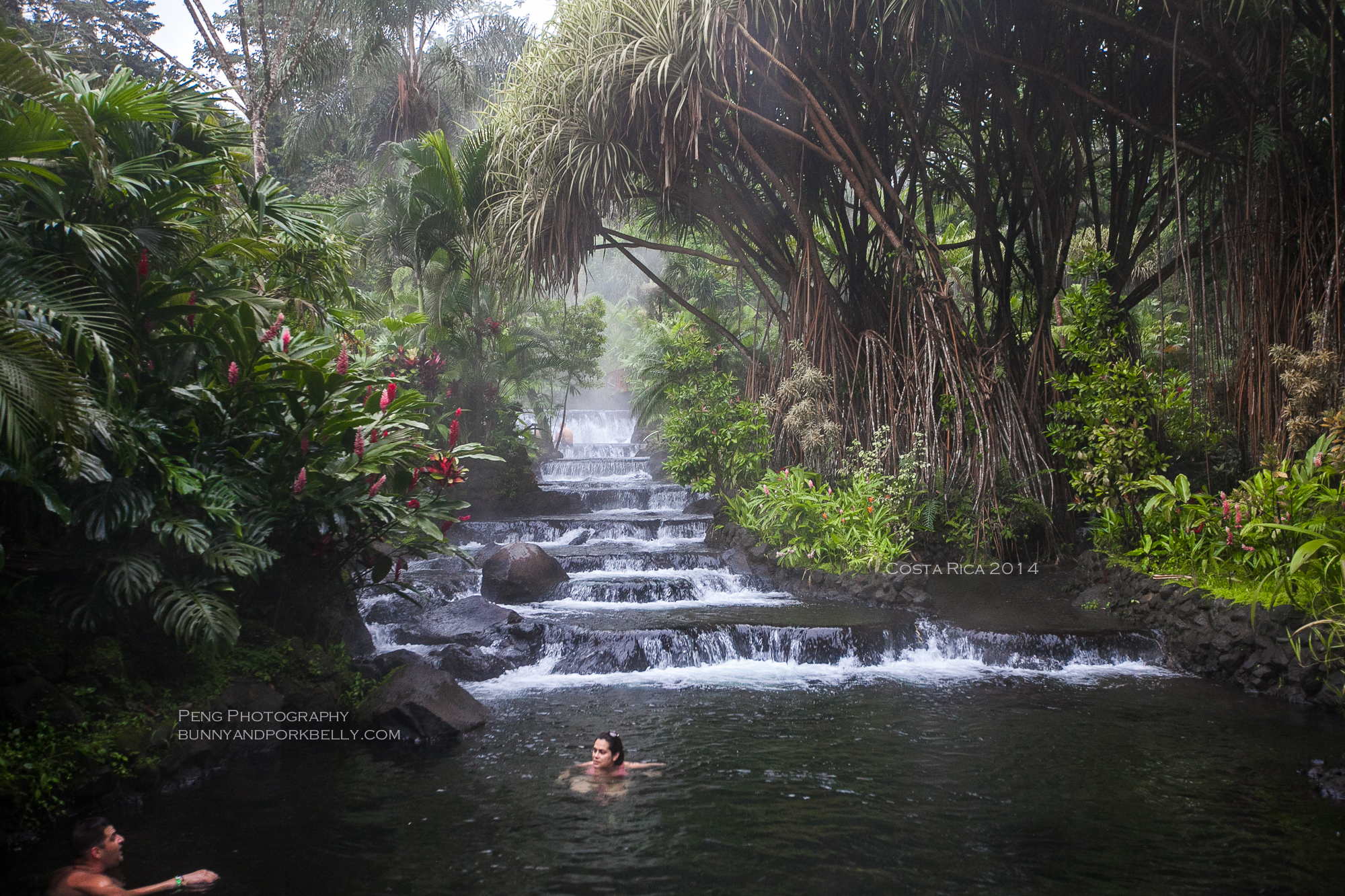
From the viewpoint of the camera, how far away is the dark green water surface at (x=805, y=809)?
11.1 feet

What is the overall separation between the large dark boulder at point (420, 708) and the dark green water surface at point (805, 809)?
0.19 meters

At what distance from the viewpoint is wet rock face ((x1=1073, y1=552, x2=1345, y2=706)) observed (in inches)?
218

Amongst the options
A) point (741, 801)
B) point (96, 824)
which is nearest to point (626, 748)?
point (741, 801)

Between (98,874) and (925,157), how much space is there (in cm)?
918

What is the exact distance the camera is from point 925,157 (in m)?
9.38

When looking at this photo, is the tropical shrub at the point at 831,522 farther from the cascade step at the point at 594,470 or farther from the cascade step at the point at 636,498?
the cascade step at the point at 594,470

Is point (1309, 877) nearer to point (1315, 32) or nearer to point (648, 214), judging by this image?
point (1315, 32)

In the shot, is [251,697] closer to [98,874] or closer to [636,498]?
[98,874]

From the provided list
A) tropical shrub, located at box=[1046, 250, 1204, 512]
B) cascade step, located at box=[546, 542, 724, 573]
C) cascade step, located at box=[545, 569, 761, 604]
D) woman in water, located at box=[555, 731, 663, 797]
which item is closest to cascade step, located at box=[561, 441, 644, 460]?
cascade step, located at box=[546, 542, 724, 573]

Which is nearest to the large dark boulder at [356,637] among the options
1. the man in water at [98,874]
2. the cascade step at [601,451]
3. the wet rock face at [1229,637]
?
the man in water at [98,874]

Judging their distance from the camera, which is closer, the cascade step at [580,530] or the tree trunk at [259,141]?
the tree trunk at [259,141]

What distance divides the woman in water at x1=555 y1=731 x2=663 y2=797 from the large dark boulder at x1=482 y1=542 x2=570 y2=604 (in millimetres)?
4524

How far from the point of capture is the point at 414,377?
13469 millimetres

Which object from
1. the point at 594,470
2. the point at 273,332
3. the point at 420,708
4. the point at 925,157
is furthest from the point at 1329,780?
the point at 594,470
